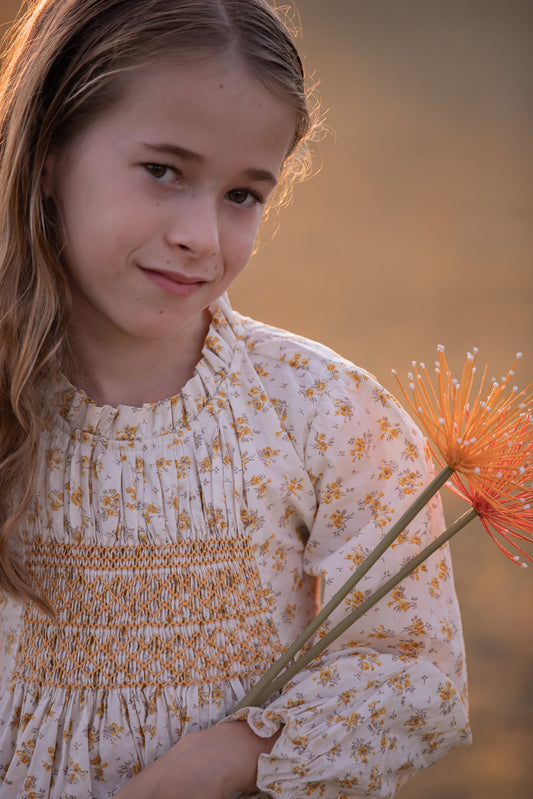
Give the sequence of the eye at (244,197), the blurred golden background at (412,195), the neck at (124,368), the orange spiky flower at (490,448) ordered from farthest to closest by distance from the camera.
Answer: the blurred golden background at (412,195) → the neck at (124,368) → the eye at (244,197) → the orange spiky flower at (490,448)

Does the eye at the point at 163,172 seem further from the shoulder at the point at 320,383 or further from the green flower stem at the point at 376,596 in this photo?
the green flower stem at the point at 376,596

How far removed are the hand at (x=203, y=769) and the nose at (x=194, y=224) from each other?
45 cm

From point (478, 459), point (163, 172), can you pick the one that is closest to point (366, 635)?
point (478, 459)

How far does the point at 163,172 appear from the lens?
797mm

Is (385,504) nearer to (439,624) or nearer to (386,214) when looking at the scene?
(439,624)

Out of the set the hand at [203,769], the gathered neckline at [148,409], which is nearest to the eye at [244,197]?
the gathered neckline at [148,409]

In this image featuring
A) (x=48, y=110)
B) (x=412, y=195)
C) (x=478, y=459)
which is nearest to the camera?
(x=478, y=459)

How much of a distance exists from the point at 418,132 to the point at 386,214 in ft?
0.97

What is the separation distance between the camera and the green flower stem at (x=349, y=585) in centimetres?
75

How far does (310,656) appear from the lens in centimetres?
79

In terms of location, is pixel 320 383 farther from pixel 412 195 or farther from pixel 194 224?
pixel 412 195

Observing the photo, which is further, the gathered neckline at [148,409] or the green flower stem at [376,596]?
the gathered neckline at [148,409]

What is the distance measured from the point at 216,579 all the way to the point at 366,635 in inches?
6.2

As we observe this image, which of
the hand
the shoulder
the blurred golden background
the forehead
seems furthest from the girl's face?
the blurred golden background
